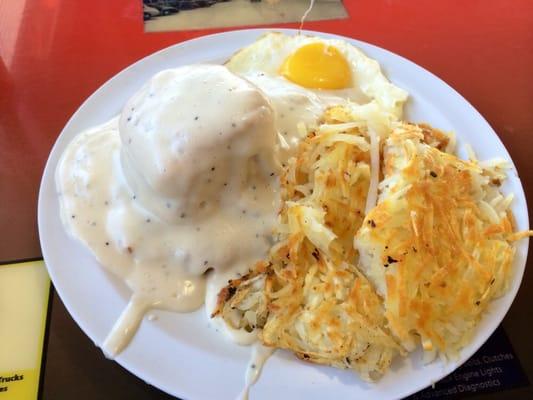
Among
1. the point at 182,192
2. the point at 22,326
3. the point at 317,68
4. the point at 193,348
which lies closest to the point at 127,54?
the point at 317,68

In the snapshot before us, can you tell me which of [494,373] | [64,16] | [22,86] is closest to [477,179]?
[494,373]

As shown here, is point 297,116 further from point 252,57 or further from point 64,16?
point 64,16

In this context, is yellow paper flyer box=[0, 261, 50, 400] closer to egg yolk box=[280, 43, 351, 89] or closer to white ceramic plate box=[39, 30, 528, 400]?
white ceramic plate box=[39, 30, 528, 400]

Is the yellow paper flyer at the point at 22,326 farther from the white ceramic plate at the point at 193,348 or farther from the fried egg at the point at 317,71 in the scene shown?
the fried egg at the point at 317,71

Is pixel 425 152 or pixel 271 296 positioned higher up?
pixel 425 152

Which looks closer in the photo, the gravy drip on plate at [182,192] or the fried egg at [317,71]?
the gravy drip on plate at [182,192]

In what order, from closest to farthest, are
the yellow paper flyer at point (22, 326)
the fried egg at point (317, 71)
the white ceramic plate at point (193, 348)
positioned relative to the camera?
the white ceramic plate at point (193, 348)
the yellow paper flyer at point (22, 326)
the fried egg at point (317, 71)

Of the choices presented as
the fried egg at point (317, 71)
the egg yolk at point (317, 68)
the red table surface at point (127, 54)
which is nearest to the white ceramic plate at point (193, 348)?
the red table surface at point (127, 54)
